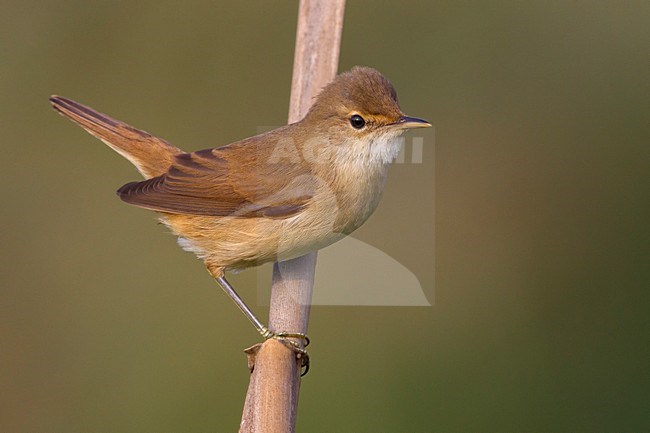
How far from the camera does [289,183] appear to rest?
3.25 meters

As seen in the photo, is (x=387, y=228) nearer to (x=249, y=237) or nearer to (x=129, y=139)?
(x=249, y=237)

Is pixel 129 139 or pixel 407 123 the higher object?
pixel 129 139

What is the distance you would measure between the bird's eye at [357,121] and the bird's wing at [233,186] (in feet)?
0.81

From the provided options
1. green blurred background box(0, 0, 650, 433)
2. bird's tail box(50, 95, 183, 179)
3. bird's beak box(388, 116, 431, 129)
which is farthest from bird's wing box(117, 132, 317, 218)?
green blurred background box(0, 0, 650, 433)

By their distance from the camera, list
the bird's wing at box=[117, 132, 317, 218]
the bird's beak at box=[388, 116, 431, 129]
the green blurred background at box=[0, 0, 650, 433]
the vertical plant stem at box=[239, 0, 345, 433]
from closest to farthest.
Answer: the vertical plant stem at box=[239, 0, 345, 433]
the bird's beak at box=[388, 116, 431, 129]
the bird's wing at box=[117, 132, 317, 218]
the green blurred background at box=[0, 0, 650, 433]

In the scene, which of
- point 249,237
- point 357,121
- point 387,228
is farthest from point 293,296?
point 387,228

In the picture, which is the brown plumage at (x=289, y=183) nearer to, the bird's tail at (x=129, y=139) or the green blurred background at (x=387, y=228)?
the bird's tail at (x=129, y=139)

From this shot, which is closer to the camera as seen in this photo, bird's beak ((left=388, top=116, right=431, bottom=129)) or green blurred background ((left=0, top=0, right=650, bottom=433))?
bird's beak ((left=388, top=116, right=431, bottom=129))

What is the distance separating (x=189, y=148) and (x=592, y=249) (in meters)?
2.26

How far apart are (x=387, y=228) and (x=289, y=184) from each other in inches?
48.2

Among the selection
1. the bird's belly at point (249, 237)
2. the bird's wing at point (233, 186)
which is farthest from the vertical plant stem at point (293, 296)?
the bird's wing at point (233, 186)

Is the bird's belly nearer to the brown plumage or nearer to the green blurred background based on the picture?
the brown plumage

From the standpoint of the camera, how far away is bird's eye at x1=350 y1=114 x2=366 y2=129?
3182 mm

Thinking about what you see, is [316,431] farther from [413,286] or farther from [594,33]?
[594,33]
